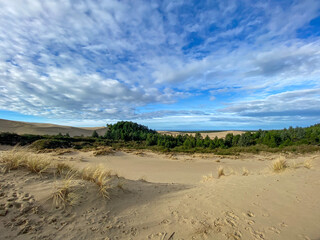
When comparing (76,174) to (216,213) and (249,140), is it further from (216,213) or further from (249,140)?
(249,140)

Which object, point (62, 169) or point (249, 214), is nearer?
point (249, 214)

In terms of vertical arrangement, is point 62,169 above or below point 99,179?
above

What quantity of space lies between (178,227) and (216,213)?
1041mm

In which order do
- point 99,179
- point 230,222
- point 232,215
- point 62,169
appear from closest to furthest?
point 230,222
point 232,215
point 99,179
point 62,169

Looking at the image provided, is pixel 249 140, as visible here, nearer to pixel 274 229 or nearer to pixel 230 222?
pixel 274 229

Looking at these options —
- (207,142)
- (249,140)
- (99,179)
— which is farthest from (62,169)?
(249,140)

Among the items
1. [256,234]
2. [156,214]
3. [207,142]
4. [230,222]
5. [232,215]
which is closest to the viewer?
[256,234]

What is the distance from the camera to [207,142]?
2673 cm

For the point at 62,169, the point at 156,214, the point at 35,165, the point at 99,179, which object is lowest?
the point at 156,214

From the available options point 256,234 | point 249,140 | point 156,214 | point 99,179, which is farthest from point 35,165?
point 249,140

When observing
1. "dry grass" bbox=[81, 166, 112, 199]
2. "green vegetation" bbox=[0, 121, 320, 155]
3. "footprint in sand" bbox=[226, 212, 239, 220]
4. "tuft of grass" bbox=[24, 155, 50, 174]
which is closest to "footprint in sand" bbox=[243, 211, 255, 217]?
"footprint in sand" bbox=[226, 212, 239, 220]

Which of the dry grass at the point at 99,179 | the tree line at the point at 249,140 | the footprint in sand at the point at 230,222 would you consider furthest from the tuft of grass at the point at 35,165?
the tree line at the point at 249,140

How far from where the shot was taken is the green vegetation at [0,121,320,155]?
860 inches

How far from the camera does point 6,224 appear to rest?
2.67 meters
